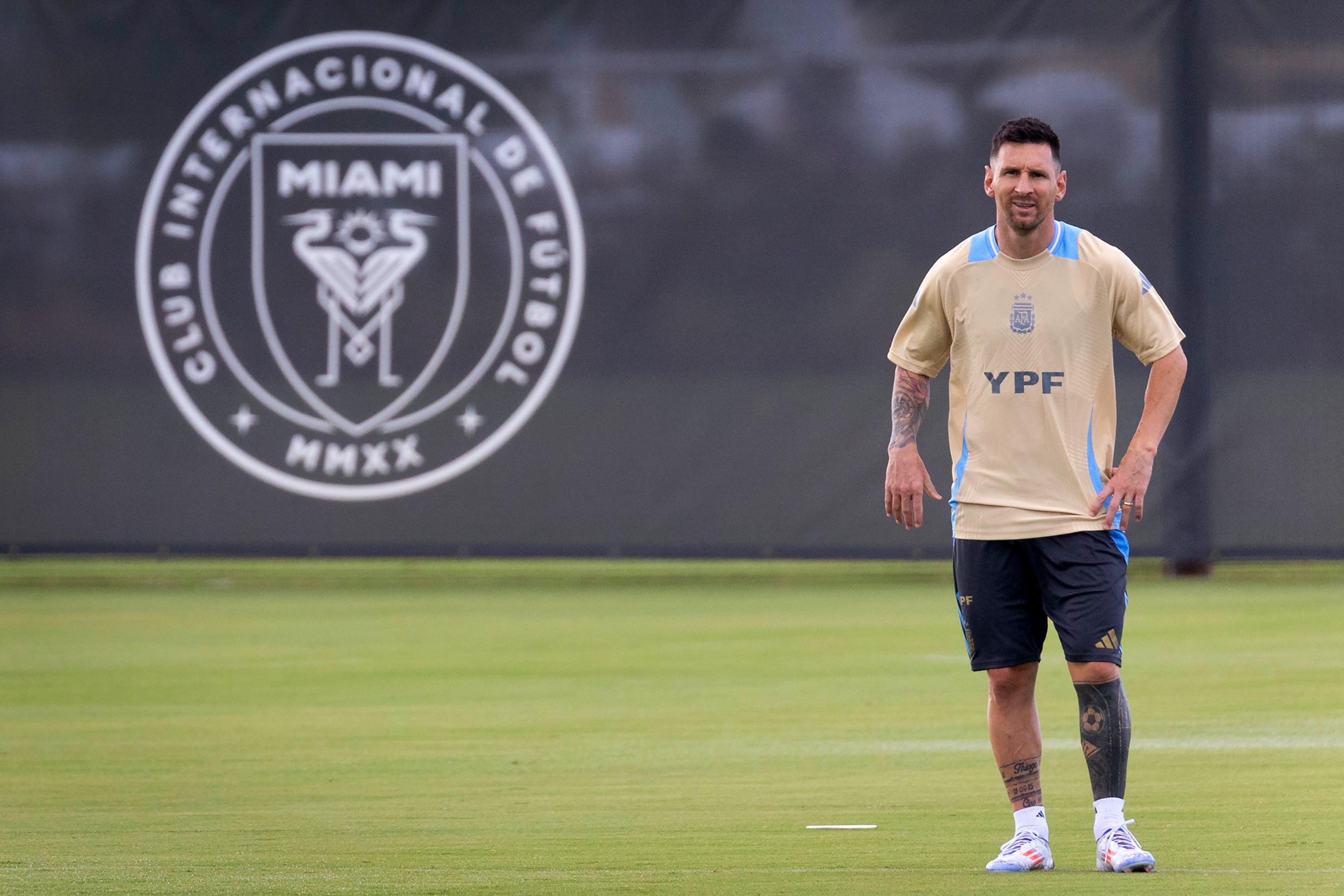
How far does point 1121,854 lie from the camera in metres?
3.42

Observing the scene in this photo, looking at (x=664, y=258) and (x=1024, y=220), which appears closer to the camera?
(x=1024, y=220)

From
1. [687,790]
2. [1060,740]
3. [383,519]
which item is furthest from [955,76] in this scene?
[687,790]

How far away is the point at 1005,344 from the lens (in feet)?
11.9

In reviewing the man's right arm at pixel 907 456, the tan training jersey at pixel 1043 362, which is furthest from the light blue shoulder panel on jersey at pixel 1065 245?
the man's right arm at pixel 907 456

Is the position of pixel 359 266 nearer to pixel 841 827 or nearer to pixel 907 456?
pixel 841 827

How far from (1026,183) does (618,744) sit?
8.31 ft

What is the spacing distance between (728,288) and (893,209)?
39.0 inches

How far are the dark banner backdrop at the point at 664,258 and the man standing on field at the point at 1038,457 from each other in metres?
6.28

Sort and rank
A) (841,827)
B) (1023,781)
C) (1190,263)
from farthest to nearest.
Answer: (1190,263) → (841,827) → (1023,781)

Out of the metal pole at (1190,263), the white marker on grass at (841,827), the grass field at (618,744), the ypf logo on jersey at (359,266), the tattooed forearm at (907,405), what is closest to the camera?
the grass field at (618,744)

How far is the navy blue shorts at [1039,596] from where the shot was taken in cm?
355

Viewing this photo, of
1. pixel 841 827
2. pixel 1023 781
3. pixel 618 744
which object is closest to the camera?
pixel 1023 781

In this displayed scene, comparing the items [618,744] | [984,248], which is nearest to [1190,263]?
[618,744]

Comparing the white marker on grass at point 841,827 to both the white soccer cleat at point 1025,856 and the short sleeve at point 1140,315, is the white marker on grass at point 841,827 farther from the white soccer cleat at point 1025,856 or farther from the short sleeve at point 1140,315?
the short sleeve at point 1140,315
